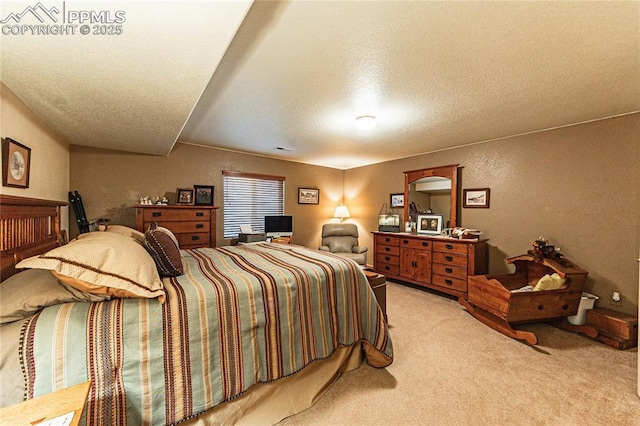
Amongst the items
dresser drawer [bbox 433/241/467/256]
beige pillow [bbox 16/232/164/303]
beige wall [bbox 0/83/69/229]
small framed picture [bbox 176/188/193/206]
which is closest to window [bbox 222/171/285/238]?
small framed picture [bbox 176/188/193/206]

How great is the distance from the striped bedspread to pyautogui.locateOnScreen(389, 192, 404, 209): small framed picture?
10.6 ft

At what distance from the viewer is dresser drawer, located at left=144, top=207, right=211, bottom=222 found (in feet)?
10.6

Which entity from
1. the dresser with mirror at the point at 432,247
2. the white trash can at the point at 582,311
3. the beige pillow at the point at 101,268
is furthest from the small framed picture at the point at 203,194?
the white trash can at the point at 582,311

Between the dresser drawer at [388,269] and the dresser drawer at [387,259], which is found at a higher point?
the dresser drawer at [387,259]

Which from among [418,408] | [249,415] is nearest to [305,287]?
[249,415]

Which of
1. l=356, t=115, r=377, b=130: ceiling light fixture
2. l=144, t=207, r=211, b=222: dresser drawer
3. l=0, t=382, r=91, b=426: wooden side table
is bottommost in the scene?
l=0, t=382, r=91, b=426: wooden side table

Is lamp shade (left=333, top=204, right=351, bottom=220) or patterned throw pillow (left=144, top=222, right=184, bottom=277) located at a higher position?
lamp shade (left=333, top=204, right=351, bottom=220)

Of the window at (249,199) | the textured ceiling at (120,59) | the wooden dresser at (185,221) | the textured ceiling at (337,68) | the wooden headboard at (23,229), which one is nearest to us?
the textured ceiling at (120,59)

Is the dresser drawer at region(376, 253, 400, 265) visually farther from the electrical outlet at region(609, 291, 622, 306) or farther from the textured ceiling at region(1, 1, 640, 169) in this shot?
the electrical outlet at region(609, 291, 622, 306)

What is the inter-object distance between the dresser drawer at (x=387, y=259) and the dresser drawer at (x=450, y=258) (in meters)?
0.70

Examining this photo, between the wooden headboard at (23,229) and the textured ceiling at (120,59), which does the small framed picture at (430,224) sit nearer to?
the textured ceiling at (120,59)

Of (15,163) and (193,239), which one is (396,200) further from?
(15,163)

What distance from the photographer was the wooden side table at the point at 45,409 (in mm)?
752

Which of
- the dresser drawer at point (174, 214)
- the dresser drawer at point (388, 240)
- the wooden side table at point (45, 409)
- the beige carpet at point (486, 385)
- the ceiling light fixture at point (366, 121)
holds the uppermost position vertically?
the ceiling light fixture at point (366, 121)
